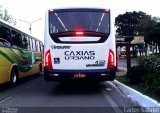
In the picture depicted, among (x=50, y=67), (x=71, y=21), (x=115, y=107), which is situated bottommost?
(x=115, y=107)

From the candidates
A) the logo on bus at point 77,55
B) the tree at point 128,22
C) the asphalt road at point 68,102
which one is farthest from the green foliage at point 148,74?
the tree at point 128,22

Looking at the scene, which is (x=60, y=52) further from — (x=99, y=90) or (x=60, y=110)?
(x=60, y=110)

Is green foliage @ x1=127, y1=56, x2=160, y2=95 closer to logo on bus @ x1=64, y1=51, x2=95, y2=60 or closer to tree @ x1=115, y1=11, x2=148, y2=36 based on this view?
logo on bus @ x1=64, y1=51, x2=95, y2=60

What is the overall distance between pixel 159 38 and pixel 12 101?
76053mm

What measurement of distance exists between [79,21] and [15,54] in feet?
15.8

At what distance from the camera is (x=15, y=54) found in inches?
700

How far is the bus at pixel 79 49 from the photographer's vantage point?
45.9ft

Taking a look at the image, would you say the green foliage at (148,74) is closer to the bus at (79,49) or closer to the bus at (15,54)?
the bus at (79,49)

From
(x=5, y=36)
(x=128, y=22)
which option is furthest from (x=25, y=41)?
(x=128, y=22)

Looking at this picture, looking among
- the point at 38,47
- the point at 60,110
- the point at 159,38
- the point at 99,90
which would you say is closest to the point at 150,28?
the point at 159,38

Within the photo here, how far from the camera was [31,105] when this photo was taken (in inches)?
453

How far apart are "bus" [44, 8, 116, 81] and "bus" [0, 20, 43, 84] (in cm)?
231

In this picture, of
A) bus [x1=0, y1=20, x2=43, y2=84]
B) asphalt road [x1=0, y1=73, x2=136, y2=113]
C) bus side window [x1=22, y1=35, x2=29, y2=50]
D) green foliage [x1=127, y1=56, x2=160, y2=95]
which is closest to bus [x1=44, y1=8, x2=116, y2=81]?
asphalt road [x1=0, y1=73, x2=136, y2=113]

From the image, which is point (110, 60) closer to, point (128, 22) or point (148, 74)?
point (148, 74)
